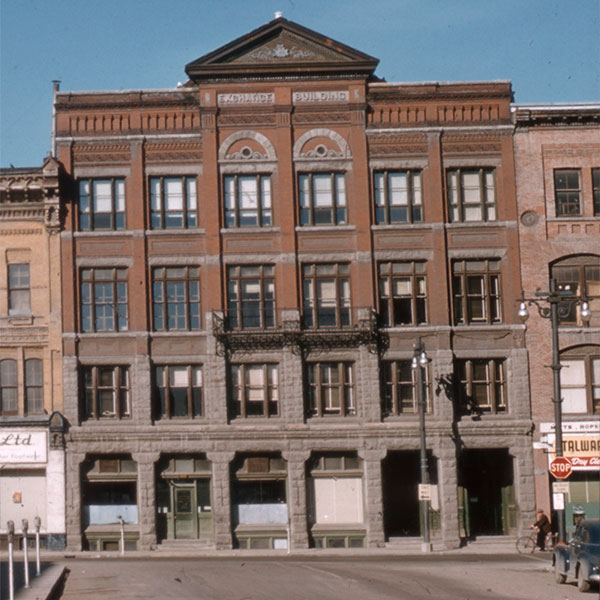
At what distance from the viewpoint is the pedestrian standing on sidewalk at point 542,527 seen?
140 feet

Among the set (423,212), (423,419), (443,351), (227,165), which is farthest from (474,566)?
(227,165)

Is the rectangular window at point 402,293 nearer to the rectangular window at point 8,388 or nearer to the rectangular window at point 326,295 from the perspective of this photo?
the rectangular window at point 326,295

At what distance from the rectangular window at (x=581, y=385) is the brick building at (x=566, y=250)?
1.5 inches

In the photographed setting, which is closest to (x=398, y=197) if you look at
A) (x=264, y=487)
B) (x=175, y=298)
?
(x=175, y=298)

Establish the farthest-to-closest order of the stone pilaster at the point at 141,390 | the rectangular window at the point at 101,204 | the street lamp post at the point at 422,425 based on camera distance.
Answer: the rectangular window at the point at 101,204 → the stone pilaster at the point at 141,390 → the street lamp post at the point at 422,425

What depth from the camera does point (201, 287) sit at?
4638 cm

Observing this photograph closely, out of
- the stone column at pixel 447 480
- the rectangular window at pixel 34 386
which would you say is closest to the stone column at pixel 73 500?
the rectangular window at pixel 34 386

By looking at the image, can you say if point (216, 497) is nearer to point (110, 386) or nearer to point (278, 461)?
point (278, 461)

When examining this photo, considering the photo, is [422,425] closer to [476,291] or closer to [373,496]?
[373,496]

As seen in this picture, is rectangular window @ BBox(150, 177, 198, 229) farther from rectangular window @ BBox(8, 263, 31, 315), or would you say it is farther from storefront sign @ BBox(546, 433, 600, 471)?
storefront sign @ BBox(546, 433, 600, 471)

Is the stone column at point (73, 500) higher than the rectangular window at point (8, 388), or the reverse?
the rectangular window at point (8, 388)

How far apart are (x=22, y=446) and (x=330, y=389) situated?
12.0 meters

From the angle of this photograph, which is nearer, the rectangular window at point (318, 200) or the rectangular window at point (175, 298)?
the rectangular window at point (175, 298)

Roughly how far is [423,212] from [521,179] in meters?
4.08
